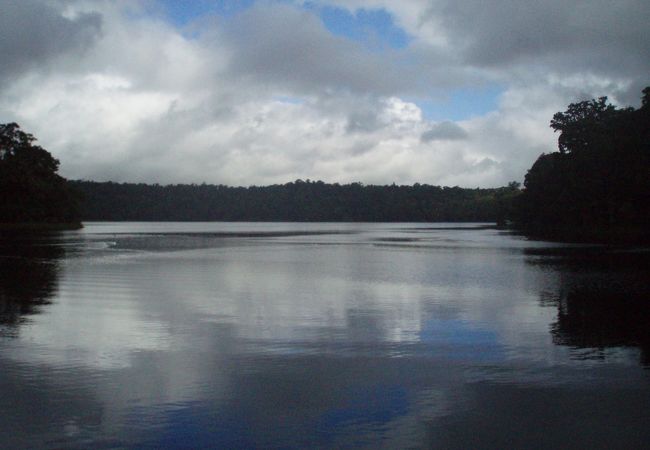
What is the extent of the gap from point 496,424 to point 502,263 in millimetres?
27467

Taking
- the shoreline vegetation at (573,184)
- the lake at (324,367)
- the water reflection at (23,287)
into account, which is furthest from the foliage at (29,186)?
the lake at (324,367)

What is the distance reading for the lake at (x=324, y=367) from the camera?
7.59 meters

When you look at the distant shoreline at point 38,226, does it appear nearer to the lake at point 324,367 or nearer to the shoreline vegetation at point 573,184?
the shoreline vegetation at point 573,184

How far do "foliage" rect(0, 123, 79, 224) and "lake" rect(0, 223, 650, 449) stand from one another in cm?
7866

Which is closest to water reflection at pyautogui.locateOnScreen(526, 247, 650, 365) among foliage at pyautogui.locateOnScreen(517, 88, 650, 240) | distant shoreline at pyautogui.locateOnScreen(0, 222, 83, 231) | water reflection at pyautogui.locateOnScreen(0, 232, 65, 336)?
water reflection at pyautogui.locateOnScreen(0, 232, 65, 336)

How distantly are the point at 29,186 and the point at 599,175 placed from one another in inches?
2925

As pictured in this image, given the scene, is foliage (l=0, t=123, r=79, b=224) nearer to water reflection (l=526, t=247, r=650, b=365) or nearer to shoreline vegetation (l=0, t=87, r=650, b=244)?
shoreline vegetation (l=0, t=87, r=650, b=244)

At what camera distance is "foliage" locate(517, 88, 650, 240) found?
62656 millimetres

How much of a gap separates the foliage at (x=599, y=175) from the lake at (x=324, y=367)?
150 feet

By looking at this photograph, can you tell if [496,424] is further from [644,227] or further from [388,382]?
[644,227]

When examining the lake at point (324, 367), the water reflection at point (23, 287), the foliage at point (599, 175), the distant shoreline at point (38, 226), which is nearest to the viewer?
the lake at point (324, 367)

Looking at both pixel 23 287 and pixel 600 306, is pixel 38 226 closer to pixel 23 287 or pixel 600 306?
pixel 23 287


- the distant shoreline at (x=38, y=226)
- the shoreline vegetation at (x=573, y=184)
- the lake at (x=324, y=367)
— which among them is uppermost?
the shoreline vegetation at (x=573, y=184)

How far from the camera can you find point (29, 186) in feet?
307
